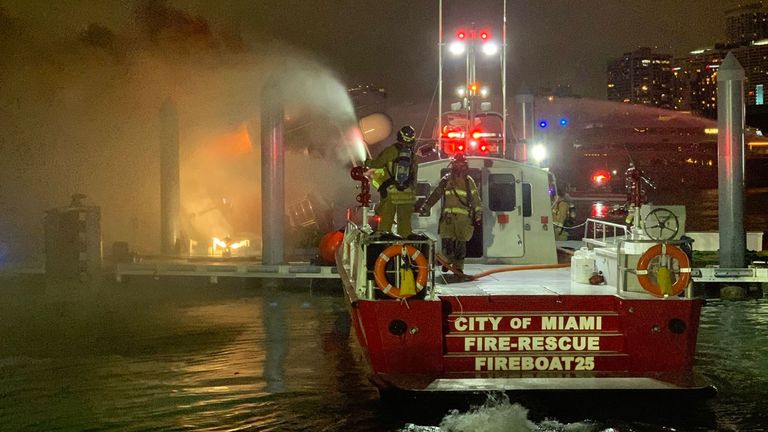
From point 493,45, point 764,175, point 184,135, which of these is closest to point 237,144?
point 184,135

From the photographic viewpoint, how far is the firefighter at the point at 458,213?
10.2 meters

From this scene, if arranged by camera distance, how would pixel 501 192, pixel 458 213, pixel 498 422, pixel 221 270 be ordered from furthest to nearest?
1. pixel 221 270
2. pixel 501 192
3. pixel 458 213
4. pixel 498 422

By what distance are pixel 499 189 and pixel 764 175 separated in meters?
122

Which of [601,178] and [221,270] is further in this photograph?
[601,178]

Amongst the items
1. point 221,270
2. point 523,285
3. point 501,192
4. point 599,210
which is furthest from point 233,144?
point 523,285

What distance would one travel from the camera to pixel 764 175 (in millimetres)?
123375

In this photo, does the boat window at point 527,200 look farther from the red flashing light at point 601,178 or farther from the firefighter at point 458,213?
the red flashing light at point 601,178

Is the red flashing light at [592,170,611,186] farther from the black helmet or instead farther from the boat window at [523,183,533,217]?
the black helmet

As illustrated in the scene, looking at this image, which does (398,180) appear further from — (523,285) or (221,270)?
(221,270)

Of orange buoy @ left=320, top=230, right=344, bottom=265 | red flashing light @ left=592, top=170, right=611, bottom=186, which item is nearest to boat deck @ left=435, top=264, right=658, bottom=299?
orange buoy @ left=320, top=230, right=344, bottom=265

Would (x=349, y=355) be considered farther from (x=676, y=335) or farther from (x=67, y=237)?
(x=67, y=237)

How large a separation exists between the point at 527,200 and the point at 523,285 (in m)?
2.79

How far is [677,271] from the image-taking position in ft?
26.7

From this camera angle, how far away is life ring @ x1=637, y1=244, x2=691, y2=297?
26.6ft
